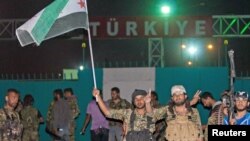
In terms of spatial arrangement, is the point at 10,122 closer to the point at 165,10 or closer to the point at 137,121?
the point at 137,121

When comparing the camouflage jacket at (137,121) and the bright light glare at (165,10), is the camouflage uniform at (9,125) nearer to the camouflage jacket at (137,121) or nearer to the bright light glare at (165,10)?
the camouflage jacket at (137,121)

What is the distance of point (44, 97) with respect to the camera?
14.9 meters

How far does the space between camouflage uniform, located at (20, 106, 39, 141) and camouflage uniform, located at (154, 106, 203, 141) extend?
524 cm

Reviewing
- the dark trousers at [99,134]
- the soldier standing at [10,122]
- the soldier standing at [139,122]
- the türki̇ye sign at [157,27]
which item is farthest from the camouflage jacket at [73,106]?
the soldier standing at [139,122]

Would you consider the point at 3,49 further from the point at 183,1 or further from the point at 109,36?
the point at 109,36

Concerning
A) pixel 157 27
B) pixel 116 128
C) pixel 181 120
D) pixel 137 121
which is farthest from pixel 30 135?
pixel 181 120

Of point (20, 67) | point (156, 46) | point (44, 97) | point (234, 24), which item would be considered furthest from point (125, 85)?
point (20, 67)

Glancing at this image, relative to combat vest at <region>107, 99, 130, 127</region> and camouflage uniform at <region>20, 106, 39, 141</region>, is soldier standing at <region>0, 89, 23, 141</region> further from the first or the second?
camouflage uniform at <region>20, 106, 39, 141</region>

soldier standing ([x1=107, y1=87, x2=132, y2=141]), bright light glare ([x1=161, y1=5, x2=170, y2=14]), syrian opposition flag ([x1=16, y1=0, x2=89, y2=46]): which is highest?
bright light glare ([x1=161, y1=5, x2=170, y2=14])

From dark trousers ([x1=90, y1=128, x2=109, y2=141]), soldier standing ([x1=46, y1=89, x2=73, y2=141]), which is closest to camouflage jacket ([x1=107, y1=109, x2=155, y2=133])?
dark trousers ([x1=90, y1=128, x2=109, y2=141])

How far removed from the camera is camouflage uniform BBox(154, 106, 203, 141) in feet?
26.2

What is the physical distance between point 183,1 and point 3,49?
13542 millimetres

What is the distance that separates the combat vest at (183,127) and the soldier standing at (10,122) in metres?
2.34

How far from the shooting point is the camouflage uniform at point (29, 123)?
1272cm
